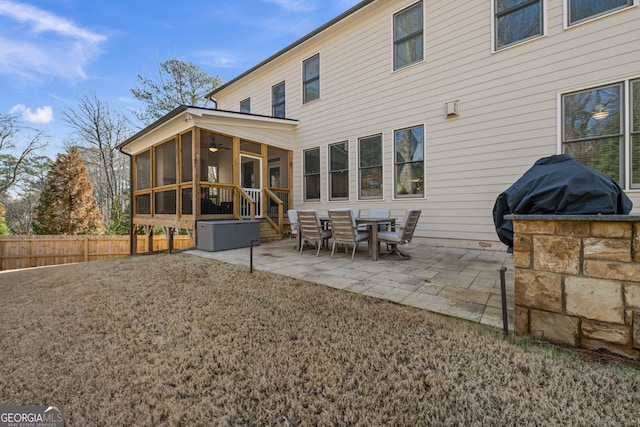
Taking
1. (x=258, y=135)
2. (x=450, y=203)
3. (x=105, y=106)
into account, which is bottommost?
(x=450, y=203)

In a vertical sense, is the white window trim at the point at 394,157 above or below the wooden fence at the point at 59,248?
above

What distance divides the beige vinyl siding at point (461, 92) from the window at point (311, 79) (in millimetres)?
279

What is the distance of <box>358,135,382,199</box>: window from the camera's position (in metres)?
7.00

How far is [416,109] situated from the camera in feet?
20.8

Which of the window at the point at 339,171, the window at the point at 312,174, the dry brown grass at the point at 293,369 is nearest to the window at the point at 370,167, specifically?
the window at the point at 339,171

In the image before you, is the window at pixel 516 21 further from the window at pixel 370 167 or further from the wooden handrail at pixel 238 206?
the wooden handrail at pixel 238 206

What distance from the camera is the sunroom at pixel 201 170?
22.3 ft

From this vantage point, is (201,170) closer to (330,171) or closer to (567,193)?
(330,171)

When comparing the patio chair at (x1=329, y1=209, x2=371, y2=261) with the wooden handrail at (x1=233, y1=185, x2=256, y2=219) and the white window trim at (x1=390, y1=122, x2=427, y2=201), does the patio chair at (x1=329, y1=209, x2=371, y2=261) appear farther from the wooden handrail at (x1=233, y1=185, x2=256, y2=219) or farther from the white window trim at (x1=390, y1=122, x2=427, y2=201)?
the wooden handrail at (x1=233, y1=185, x2=256, y2=219)

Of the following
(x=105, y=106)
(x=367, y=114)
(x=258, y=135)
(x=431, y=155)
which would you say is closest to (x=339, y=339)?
(x=431, y=155)

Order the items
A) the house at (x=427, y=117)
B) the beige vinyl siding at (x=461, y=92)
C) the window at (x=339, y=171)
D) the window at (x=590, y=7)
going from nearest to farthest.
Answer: the window at (x=590, y=7)
the house at (x=427, y=117)
the beige vinyl siding at (x=461, y=92)
the window at (x=339, y=171)

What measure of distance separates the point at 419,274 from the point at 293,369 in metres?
2.59

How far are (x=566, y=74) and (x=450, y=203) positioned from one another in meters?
2.98

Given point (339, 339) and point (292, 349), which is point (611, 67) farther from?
point (292, 349)
